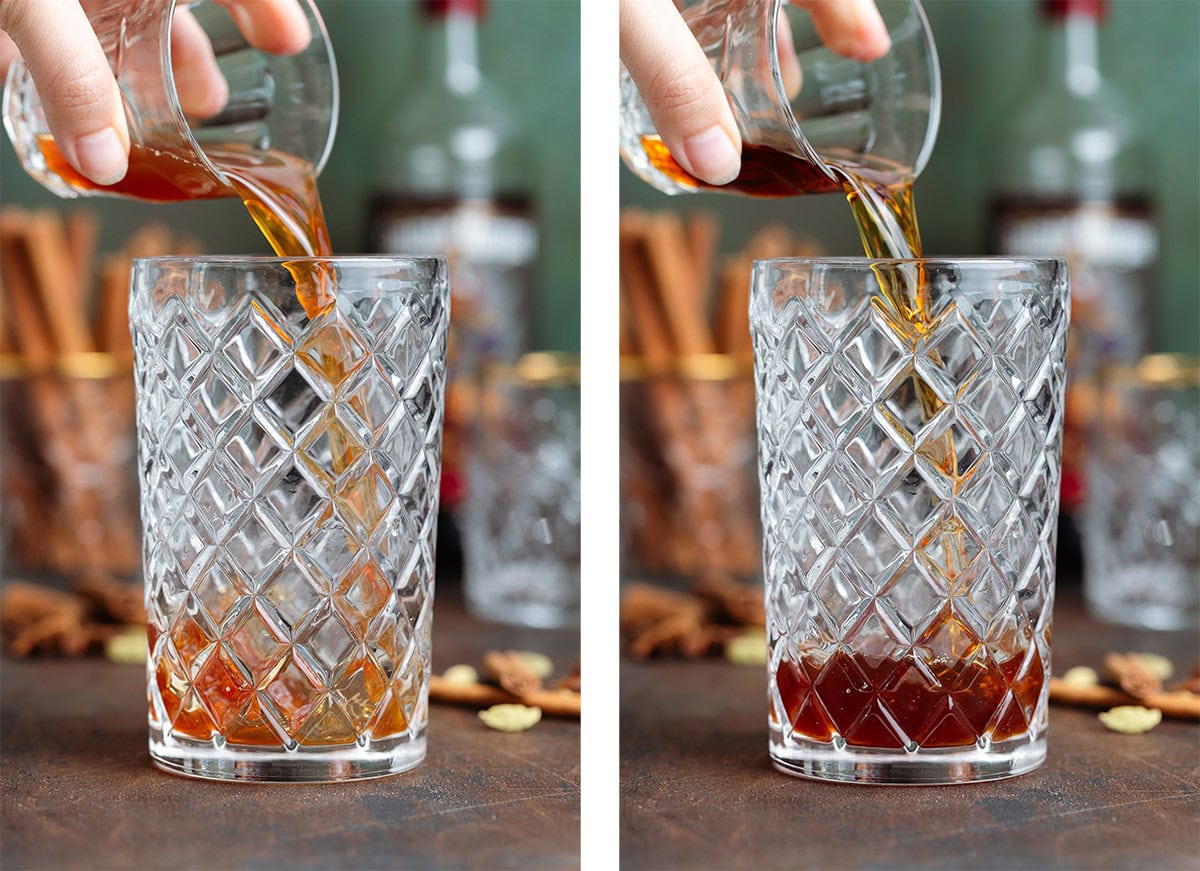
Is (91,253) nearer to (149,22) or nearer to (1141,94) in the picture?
(149,22)

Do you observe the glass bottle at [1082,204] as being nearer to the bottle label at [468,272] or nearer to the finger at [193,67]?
the bottle label at [468,272]

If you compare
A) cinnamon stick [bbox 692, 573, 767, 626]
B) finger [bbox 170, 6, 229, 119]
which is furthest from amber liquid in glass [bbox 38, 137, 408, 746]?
cinnamon stick [bbox 692, 573, 767, 626]

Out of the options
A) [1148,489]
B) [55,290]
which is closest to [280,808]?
[1148,489]

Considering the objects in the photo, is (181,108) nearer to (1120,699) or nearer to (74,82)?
(74,82)

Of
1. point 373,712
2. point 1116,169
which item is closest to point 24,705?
point 373,712

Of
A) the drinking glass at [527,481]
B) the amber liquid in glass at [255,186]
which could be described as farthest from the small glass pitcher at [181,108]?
the drinking glass at [527,481]

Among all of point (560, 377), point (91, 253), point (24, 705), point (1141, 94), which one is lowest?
point (24, 705)

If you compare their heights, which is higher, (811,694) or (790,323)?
(790,323)

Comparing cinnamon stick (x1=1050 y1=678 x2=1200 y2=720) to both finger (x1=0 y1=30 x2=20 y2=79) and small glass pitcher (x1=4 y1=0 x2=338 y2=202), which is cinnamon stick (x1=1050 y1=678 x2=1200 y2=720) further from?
finger (x1=0 y1=30 x2=20 y2=79)

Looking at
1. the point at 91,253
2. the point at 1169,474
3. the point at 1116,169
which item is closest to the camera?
the point at 1169,474
